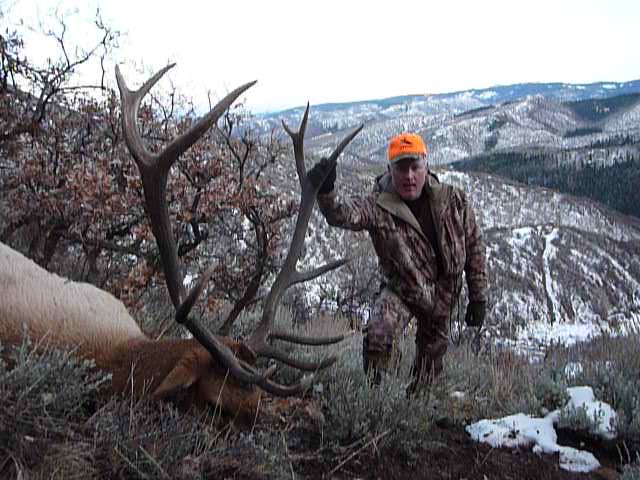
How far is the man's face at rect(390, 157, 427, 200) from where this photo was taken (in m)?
4.41

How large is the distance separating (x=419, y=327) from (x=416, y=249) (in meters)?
0.61

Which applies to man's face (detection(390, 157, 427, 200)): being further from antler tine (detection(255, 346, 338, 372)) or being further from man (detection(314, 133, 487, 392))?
antler tine (detection(255, 346, 338, 372))

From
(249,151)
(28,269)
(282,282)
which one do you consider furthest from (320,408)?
(249,151)

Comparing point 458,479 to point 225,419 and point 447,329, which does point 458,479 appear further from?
point 447,329

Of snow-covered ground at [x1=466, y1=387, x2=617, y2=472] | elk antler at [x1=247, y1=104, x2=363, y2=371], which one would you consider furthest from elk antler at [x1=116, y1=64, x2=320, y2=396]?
snow-covered ground at [x1=466, y1=387, x2=617, y2=472]

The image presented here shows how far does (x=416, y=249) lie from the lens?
176 inches

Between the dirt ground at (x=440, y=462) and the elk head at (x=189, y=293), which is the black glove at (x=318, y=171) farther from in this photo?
the dirt ground at (x=440, y=462)

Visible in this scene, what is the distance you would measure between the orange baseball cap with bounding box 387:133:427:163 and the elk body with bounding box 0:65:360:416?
1105 millimetres

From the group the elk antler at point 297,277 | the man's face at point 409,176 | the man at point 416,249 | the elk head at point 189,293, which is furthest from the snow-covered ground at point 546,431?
the man's face at point 409,176

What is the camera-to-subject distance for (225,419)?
9.74 feet

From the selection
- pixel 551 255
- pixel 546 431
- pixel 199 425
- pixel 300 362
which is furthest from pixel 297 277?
pixel 551 255

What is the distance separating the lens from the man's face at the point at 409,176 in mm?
4414

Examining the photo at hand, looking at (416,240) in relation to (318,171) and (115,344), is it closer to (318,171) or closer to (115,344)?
(318,171)

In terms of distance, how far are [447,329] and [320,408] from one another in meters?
1.23
